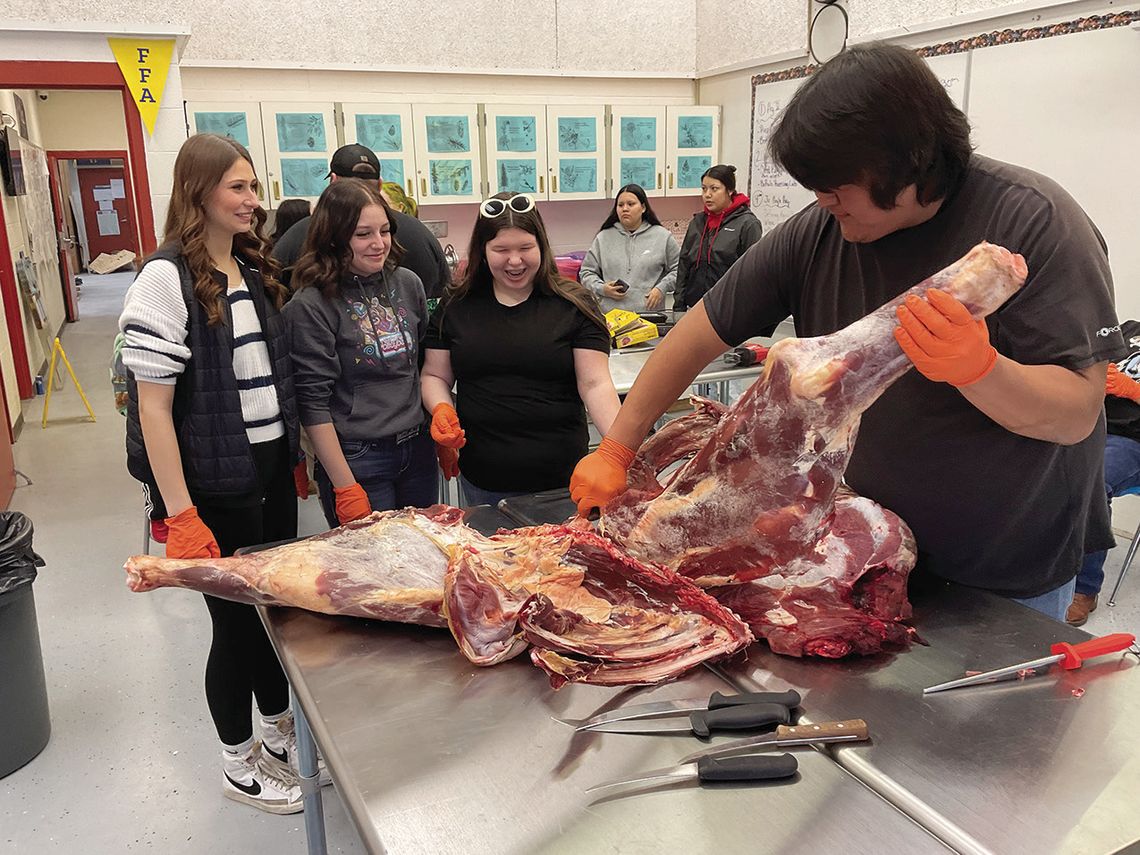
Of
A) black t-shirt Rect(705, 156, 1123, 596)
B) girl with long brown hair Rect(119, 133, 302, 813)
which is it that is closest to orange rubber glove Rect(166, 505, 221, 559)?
girl with long brown hair Rect(119, 133, 302, 813)

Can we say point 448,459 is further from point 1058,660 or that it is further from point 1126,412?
point 1126,412

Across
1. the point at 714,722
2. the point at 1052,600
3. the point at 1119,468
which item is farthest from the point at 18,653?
the point at 1119,468

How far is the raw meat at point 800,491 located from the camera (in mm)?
1243

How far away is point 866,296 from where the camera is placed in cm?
148

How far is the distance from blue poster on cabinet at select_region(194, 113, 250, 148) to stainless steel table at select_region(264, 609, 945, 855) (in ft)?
16.8

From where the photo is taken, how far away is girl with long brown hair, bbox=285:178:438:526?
7.46ft

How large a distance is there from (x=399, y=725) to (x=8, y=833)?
175 cm

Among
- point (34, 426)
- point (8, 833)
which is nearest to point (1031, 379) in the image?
point (8, 833)

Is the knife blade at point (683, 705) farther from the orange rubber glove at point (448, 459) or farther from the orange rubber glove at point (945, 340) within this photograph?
the orange rubber glove at point (448, 459)

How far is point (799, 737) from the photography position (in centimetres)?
108

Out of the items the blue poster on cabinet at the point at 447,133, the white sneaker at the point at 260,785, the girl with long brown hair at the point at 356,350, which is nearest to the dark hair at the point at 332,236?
the girl with long brown hair at the point at 356,350

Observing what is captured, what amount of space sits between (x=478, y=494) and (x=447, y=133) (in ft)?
14.2

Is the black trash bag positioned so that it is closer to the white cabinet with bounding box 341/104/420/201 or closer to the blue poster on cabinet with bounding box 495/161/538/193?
the white cabinet with bounding box 341/104/420/201

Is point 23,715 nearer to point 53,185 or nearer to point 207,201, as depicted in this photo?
point 207,201
